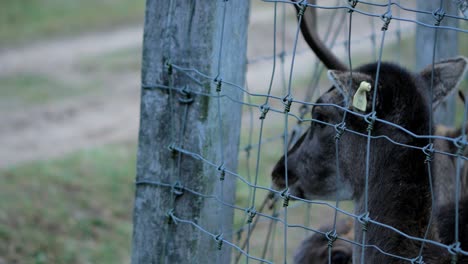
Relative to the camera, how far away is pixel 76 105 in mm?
11234

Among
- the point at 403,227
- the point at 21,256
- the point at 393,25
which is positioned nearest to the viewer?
the point at 403,227

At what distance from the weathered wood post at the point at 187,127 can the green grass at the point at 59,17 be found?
12.4 meters

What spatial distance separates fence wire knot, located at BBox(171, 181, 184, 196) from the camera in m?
3.21

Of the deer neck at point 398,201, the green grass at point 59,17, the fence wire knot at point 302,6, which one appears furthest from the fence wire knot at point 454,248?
the green grass at point 59,17

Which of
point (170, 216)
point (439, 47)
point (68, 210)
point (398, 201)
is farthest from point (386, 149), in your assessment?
point (68, 210)

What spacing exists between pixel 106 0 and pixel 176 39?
15.0 meters

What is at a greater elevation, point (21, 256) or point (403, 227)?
point (403, 227)

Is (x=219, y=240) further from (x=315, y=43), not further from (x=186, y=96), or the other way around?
(x=315, y=43)

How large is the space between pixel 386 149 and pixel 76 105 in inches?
345

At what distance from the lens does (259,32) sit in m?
15.7

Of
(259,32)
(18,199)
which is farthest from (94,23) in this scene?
(18,199)

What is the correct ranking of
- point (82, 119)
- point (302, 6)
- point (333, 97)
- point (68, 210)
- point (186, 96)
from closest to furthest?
1. point (302, 6)
2. point (186, 96)
3. point (333, 97)
4. point (68, 210)
5. point (82, 119)

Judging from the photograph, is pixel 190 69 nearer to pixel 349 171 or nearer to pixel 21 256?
pixel 349 171

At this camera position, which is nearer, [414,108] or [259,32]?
[414,108]
